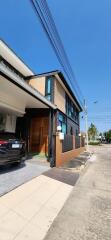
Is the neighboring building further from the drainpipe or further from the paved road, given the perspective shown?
the paved road

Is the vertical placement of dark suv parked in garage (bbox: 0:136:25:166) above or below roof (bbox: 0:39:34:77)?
below

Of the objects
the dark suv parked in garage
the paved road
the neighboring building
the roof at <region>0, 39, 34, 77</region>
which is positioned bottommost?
the paved road

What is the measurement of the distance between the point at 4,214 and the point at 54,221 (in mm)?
940

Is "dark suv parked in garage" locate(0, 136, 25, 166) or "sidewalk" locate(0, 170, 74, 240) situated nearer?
Result: "sidewalk" locate(0, 170, 74, 240)

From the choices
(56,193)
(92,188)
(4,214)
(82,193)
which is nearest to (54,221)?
(4,214)

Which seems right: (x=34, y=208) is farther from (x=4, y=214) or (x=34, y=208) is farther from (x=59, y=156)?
(x=59, y=156)

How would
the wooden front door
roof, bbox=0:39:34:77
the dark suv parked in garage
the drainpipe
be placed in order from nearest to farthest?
1. the dark suv parked in garage
2. the drainpipe
3. roof, bbox=0:39:34:77
4. the wooden front door

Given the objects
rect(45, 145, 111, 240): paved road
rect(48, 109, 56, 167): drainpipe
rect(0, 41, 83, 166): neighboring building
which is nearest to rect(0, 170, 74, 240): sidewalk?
rect(45, 145, 111, 240): paved road

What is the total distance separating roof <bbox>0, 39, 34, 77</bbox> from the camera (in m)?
8.89

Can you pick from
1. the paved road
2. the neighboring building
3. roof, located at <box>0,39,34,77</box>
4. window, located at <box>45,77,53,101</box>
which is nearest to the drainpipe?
the neighboring building

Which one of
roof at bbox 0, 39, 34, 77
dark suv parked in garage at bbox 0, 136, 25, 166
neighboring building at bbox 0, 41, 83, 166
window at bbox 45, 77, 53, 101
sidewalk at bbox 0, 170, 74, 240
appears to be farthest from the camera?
window at bbox 45, 77, 53, 101

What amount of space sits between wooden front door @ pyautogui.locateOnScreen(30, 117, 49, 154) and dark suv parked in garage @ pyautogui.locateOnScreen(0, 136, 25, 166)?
12.0 feet

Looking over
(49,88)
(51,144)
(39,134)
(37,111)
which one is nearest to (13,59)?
(49,88)

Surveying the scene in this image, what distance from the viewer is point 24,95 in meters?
7.31
